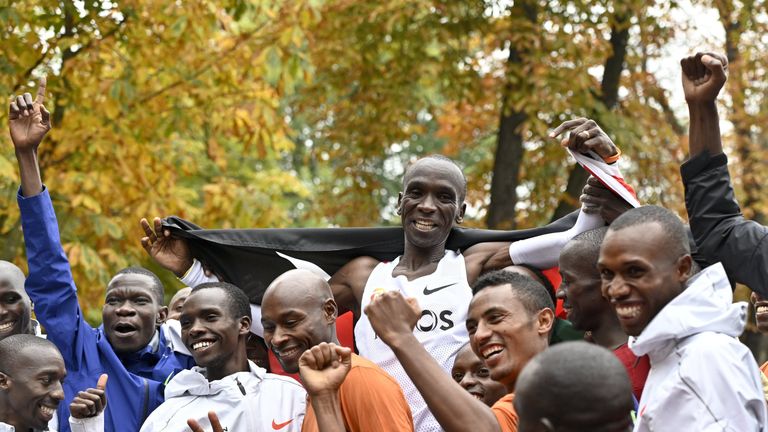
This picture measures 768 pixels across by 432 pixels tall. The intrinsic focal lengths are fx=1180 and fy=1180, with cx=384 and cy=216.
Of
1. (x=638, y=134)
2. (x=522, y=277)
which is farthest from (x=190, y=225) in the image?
(x=638, y=134)

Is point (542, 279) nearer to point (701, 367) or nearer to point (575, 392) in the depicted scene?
point (701, 367)

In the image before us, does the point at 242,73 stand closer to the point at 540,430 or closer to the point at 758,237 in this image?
the point at 758,237

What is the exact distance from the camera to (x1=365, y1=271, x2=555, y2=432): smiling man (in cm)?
430

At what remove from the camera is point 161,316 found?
736cm

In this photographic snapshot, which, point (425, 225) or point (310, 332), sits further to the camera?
point (425, 225)

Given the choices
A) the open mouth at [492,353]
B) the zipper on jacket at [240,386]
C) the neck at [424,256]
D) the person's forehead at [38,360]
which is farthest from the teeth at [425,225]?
the person's forehead at [38,360]

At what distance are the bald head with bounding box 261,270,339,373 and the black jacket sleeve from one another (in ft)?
5.76

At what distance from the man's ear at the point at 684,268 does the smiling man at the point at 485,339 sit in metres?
0.74

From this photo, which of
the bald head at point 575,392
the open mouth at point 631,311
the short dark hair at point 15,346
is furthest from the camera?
the short dark hair at point 15,346

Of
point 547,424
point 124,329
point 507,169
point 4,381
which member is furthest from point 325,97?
point 547,424

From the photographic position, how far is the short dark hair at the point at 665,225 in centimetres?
432

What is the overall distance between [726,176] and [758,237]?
0.32 meters

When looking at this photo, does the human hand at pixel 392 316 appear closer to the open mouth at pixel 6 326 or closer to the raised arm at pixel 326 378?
the raised arm at pixel 326 378

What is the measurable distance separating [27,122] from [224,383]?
6.41ft
